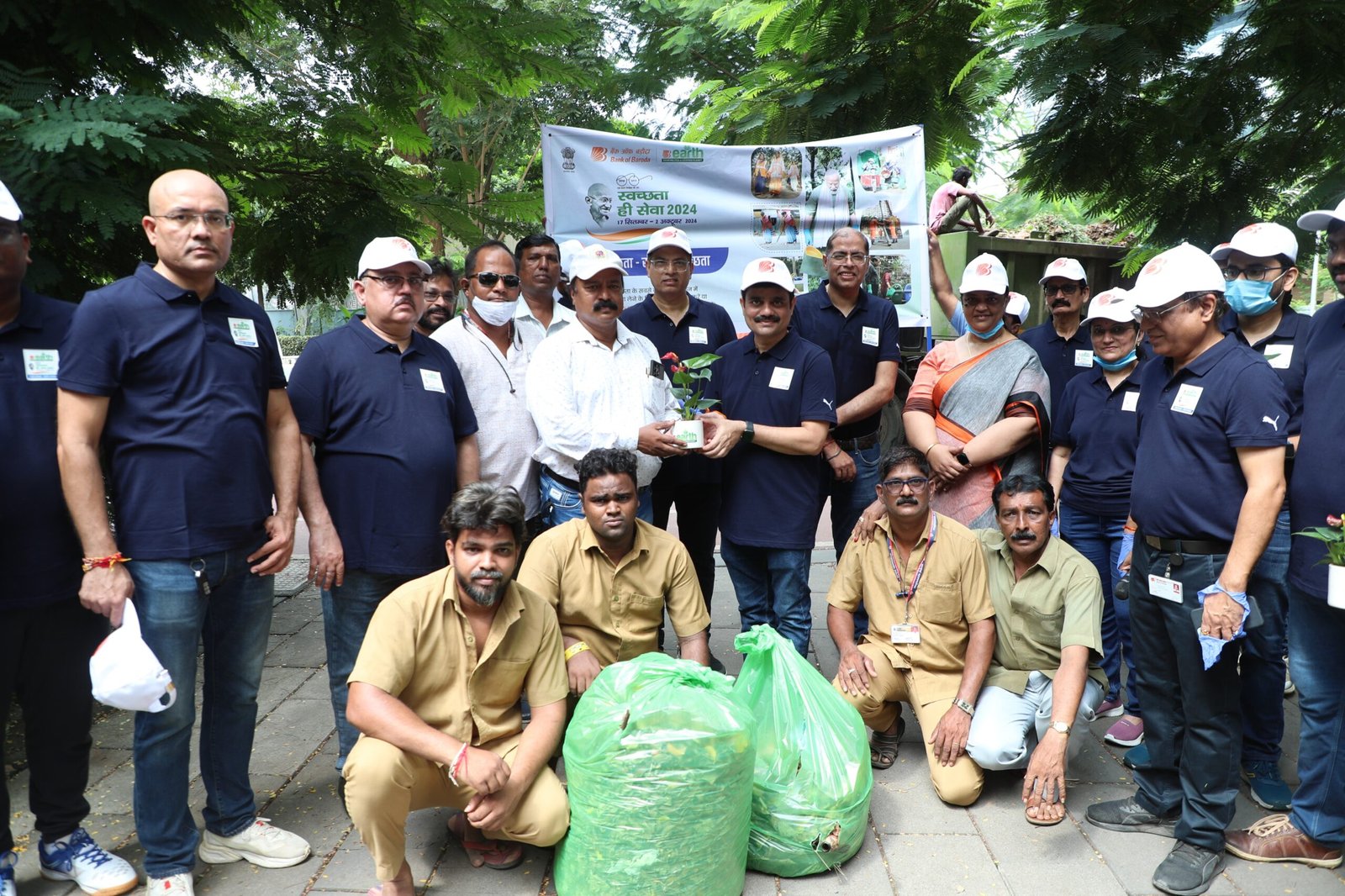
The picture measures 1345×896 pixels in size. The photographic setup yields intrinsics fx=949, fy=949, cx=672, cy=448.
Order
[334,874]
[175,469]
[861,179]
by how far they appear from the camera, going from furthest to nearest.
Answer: [861,179], [334,874], [175,469]

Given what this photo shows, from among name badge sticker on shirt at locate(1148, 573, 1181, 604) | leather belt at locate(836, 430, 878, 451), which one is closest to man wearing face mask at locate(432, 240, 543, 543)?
leather belt at locate(836, 430, 878, 451)

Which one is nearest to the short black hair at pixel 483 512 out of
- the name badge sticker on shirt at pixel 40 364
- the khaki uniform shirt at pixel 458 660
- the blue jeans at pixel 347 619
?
the khaki uniform shirt at pixel 458 660

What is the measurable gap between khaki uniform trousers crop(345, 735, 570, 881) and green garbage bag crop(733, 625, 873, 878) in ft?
2.28

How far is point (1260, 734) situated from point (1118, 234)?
2.89 meters

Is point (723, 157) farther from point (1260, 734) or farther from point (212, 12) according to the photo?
point (1260, 734)

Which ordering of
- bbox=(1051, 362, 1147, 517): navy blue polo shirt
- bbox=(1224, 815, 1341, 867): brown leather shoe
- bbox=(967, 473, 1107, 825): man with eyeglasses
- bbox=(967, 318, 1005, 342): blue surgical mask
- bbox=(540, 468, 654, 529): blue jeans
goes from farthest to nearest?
bbox=(967, 318, 1005, 342): blue surgical mask, bbox=(1051, 362, 1147, 517): navy blue polo shirt, bbox=(540, 468, 654, 529): blue jeans, bbox=(967, 473, 1107, 825): man with eyeglasses, bbox=(1224, 815, 1341, 867): brown leather shoe

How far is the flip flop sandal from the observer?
130 inches

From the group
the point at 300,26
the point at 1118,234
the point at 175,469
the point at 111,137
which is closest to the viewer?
the point at 175,469

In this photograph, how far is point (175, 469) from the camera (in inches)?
117

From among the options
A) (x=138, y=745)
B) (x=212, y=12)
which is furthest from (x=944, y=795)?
(x=212, y=12)

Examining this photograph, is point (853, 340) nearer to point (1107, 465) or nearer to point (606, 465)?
point (1107, 465)

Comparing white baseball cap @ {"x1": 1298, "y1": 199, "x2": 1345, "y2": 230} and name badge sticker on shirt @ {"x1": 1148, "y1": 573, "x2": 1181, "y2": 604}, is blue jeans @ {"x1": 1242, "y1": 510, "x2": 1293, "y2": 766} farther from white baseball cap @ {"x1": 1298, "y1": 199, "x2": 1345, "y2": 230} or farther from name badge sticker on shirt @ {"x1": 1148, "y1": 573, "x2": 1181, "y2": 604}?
white baseball cap @ {"x1": 1298, "y1": 199, "x2": 1345, "y2": 230}

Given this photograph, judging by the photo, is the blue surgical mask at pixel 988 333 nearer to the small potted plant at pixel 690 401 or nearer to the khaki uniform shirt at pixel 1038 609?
the khaki uniform shirt at pixel 1038 609

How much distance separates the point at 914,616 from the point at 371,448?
7.70 feet
